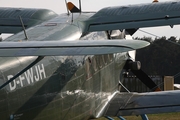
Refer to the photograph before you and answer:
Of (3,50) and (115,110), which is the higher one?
(3,50)

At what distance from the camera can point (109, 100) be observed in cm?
1072

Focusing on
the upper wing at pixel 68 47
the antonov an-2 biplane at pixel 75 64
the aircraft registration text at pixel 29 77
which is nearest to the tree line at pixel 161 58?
the antonov an-2 biplane at pixel 75 64

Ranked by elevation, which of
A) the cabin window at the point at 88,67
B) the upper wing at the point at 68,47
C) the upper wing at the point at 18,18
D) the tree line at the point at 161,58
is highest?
the upper wing at the point at 68,47

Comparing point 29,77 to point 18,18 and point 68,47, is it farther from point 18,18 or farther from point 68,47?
point 18,18

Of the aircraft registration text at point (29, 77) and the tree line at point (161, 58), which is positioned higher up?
the aircraft registration text at point (29, 77)

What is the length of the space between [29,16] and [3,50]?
6504 mm

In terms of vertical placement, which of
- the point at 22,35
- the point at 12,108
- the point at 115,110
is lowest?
the point at 115,110

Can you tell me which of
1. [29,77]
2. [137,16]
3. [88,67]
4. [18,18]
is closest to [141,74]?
[137,16]

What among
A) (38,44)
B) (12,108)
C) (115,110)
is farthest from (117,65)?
(38,44)

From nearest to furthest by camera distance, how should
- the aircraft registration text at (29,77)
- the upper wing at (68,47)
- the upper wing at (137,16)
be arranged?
the upper wing at (68,47), the aircraft registration text at (29,77), the upper wing at (137,16)

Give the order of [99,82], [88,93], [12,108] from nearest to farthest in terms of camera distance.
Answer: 1. [12,108]
2. [88,93]
3. [99,82]

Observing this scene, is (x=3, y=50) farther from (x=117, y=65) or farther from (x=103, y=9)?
(x=103, y=9)

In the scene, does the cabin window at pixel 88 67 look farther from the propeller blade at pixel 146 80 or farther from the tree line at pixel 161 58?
the tree line at pixel 161 58

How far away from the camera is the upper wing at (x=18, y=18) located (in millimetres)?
12569
